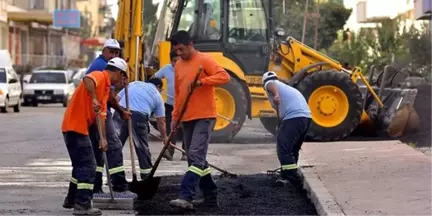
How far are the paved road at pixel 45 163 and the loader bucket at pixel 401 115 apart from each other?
2.37 meters

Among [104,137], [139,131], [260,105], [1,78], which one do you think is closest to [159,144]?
[260,105]

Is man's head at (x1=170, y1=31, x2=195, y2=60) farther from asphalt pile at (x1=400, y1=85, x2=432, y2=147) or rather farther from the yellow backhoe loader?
asphalt pile at (x1=400, y1=85, x2=432, y2=147)

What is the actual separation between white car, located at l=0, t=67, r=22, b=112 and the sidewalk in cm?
1857

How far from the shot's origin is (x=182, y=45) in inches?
389

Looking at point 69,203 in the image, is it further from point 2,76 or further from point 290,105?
point 2,76

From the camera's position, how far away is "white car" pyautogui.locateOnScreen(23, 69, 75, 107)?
3962 cm

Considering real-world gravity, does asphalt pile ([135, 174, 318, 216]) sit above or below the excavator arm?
below

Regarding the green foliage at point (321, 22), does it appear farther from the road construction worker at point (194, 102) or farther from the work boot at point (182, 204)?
the work boot at point (182, 204)

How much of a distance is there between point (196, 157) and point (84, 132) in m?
1.19

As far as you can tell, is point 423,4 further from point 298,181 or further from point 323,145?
point 298,181

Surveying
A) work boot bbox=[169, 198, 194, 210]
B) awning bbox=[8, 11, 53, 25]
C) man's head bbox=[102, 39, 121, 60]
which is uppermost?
awning bbox=[8, 11, 53, 25]

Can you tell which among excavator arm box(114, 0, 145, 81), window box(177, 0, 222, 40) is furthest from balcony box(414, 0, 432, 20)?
excavator arm box(114, 0, 145, 81)

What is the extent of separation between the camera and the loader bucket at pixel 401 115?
18.3m

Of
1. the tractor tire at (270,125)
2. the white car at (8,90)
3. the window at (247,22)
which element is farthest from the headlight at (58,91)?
the window at (247,22)
